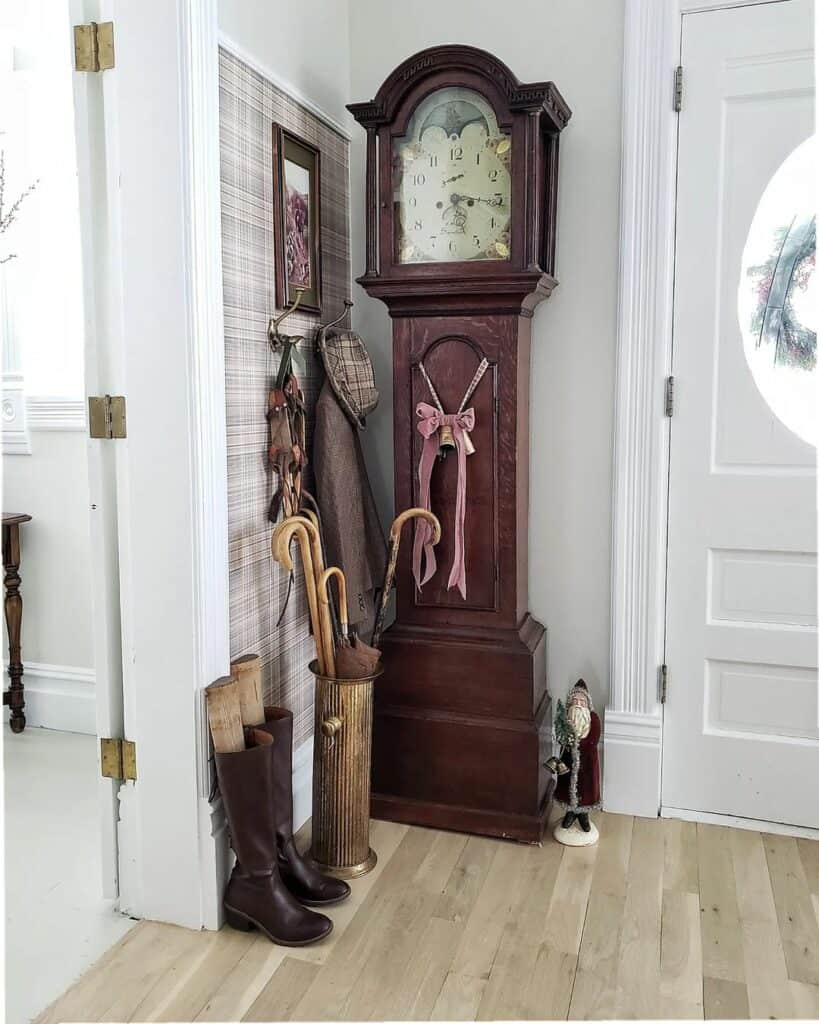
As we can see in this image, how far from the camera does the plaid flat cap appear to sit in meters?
2.47

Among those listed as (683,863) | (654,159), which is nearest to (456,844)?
(683,863)

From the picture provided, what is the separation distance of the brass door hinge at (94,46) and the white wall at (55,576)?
1451 millimetres

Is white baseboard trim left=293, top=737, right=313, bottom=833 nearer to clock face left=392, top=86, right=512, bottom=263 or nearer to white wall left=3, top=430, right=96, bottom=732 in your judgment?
white wall left=3, top=430, right=96, bottom=732

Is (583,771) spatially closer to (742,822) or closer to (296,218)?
(742,822)

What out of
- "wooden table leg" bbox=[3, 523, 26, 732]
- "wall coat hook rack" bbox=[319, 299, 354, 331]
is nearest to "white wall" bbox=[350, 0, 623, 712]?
"wall coat hook rack" bbox=[319, 299, 354, 331]

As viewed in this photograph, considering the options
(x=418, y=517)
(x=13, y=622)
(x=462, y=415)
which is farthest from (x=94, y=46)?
(x=13, y=622)

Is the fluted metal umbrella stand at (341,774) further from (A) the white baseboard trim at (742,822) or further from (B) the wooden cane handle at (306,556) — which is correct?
(A) the white baseboard trim at (742,822)

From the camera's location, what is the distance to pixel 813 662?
2406mm

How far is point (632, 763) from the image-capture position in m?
2.57

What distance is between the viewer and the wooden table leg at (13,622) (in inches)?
123

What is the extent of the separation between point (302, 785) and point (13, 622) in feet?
4.19

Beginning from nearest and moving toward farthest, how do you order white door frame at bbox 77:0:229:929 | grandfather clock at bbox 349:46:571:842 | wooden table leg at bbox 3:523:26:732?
white door frame at bbox 77:0:229:929
grandfather clock at bbox 349:46:571:842
wooden table leg at bbox 3:523:26:732

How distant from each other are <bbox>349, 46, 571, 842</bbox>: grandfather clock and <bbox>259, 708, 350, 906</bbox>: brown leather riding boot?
16.9 inches

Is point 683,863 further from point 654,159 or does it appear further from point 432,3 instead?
point 432,3
